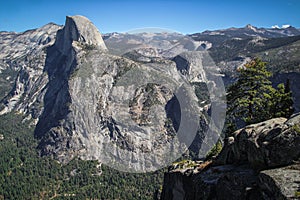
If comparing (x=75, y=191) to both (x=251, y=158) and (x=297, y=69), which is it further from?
(x=297, y=69)

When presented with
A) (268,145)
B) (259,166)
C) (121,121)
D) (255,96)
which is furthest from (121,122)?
(268,145)

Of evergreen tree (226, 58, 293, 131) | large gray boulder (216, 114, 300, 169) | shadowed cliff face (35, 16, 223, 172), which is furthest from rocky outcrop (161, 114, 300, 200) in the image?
shadowed cliff face (35, 16, 223, 172)

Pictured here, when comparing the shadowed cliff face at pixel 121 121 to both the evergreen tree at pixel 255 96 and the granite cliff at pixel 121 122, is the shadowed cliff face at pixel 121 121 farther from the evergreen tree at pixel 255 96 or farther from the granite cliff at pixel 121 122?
the evergreen tree at pixel 255 96

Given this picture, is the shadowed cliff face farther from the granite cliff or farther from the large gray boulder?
the large gray boulder

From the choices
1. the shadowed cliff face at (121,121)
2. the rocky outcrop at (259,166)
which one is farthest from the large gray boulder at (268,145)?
the shadowed cliff face at (121,121)

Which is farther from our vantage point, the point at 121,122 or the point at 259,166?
the point at 121,122

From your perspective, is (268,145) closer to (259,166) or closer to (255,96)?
(259,166)
